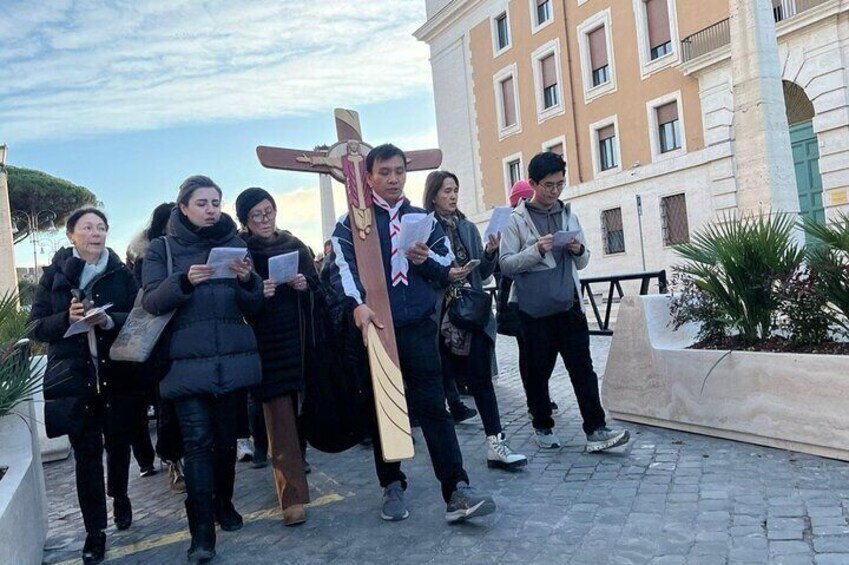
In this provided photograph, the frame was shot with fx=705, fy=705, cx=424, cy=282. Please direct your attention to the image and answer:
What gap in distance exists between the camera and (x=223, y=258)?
3.30 m

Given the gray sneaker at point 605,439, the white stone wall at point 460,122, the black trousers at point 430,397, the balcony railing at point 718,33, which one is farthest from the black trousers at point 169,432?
the white stone wall at point 460,122

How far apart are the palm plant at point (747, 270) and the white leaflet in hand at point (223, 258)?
301cm

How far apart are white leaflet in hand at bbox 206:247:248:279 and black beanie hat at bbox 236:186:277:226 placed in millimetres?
825

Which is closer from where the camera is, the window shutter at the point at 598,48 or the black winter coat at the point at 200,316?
the black winter coat at the point at 200,316

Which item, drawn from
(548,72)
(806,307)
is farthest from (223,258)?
(548,72)

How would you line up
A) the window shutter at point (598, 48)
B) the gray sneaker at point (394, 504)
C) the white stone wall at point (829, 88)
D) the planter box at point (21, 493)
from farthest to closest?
1. the window shutter at point (598, 48)
2. the white stone wall at point (829, 88)
3. the gray sneaker at point (394, 504)
4. the planter box at point (21, 493)

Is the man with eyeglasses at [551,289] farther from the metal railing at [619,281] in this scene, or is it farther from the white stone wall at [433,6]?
the white stone wall at [433,6]

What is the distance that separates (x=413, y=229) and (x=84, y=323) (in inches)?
67.3

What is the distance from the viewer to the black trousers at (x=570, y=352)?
4.39 m

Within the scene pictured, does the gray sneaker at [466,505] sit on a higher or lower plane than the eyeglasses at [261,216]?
lower

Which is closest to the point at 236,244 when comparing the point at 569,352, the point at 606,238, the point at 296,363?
the point at 296,363

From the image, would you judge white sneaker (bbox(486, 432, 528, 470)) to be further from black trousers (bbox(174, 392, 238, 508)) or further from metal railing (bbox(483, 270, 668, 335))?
metal railing (bbox(483, 270, 668, 335))

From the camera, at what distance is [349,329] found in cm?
364

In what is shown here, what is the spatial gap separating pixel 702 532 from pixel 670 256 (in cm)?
1946
